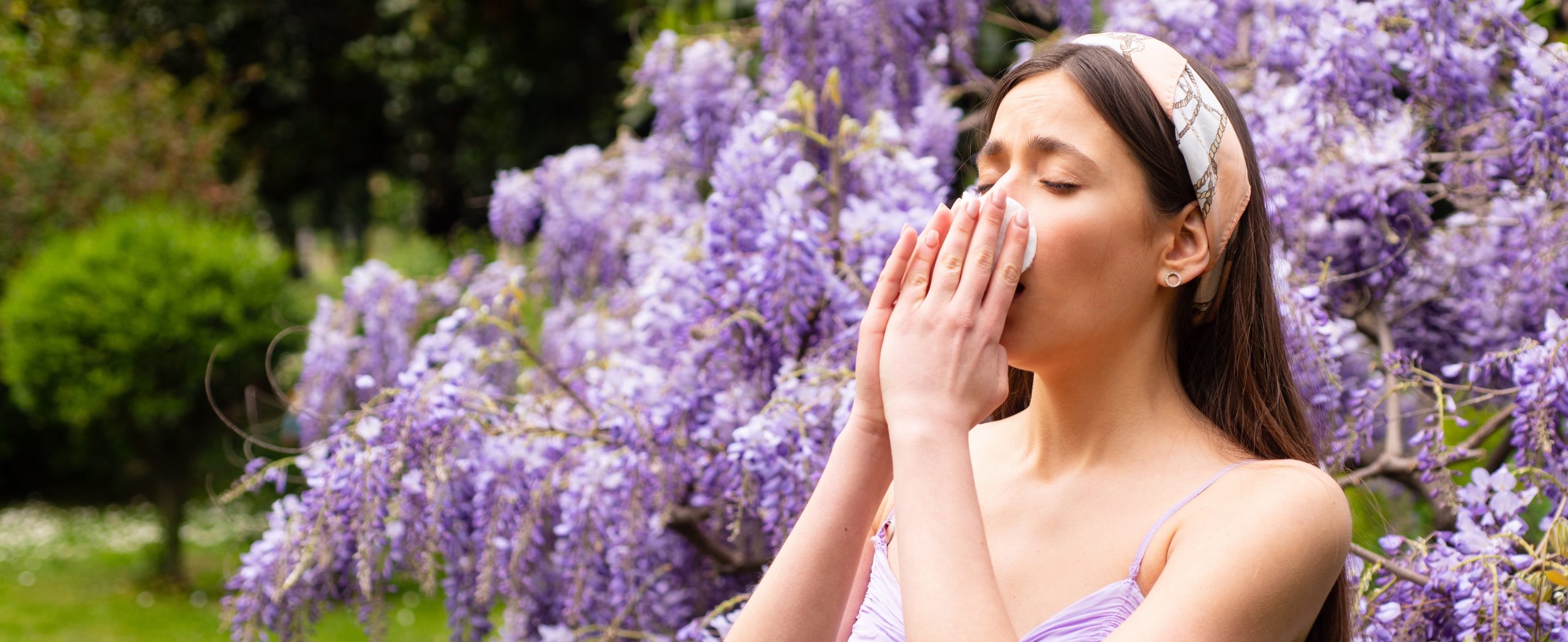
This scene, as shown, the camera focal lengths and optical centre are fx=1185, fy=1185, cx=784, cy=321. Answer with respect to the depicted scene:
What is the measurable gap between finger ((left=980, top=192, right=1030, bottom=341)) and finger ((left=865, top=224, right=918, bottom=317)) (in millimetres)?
132

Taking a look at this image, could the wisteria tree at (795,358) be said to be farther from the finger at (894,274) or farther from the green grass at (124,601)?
the green grass at (124,601)

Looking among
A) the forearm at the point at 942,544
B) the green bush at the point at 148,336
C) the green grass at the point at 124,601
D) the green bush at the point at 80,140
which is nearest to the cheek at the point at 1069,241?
Answer: the forearm at the point at 942,544

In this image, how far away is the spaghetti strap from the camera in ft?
4.56

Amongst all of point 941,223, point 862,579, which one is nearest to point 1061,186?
point 941,223

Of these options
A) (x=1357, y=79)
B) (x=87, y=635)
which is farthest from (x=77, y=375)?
(x=1357, y=79)

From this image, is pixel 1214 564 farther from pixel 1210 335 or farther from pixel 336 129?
pixel 336 129

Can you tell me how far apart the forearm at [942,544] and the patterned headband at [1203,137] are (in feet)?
1.37

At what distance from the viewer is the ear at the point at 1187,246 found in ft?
4.69

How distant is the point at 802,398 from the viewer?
257 cm

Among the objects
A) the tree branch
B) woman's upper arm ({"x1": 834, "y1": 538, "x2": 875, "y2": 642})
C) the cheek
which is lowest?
the tree branch

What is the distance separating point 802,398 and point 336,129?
50.0 feet

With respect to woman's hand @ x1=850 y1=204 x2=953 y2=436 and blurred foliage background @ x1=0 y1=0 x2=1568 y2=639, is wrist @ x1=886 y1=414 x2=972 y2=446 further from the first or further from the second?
blurred foliage background @ x1=0 y1=0 x2=1568 y2=639

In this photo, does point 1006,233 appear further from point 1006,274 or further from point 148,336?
point 148,336

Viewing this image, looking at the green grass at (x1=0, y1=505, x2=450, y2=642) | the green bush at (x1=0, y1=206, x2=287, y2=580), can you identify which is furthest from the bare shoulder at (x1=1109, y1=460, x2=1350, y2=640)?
the green bush at (x1=0, y1=206, x2=287, y2=580)
